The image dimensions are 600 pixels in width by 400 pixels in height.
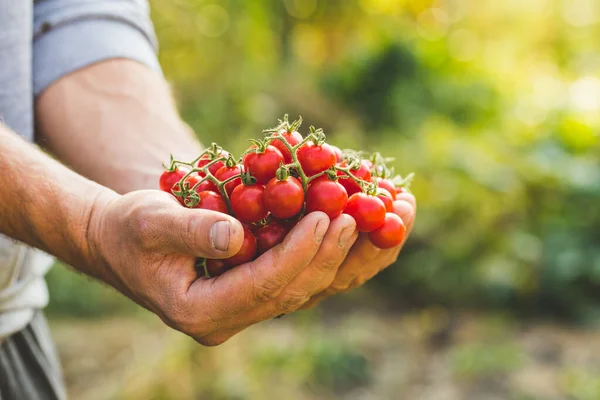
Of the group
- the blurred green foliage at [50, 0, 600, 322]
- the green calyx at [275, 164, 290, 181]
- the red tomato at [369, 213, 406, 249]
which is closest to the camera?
the green calyx at [275, 164, 290, 181]

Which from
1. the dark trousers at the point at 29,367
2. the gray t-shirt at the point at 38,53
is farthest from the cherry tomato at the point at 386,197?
the dark trousers at the point at 29,367

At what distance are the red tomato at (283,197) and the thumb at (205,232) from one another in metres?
0.10

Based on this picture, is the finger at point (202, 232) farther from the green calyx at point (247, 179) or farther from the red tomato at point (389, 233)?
the red tomato at point (389, 233)

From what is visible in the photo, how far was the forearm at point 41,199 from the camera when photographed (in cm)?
124

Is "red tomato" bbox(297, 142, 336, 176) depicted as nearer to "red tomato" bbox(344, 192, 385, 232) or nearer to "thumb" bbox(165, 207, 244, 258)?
"red tomato" bbox(344, 192, 385, 232)

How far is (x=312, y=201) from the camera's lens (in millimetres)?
1251

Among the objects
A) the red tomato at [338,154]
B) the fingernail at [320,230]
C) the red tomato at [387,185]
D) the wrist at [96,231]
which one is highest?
the red tomato at [387,185]

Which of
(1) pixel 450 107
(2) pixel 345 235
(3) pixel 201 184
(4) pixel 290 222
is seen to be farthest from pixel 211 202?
(1) pixel 450 107

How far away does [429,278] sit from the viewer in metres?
4.86

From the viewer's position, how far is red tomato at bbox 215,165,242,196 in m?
1.30

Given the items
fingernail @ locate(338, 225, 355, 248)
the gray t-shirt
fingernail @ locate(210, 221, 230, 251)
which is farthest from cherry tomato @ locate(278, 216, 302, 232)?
the gray t-shirt

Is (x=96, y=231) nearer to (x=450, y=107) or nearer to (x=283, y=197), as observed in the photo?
(x=283, y=197)

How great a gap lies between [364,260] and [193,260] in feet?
1.24

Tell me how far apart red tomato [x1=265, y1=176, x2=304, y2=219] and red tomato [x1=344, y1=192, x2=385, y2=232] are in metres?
0.13
